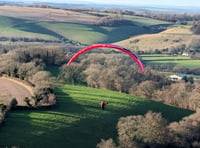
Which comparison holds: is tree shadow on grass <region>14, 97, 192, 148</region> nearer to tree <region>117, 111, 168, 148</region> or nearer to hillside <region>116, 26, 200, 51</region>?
tree <region>117, 111, 168, 148</region>

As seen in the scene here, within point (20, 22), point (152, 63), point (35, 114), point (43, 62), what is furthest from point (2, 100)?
point (20, 22)

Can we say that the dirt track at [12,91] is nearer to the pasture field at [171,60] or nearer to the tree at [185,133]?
the tree at [185,133]

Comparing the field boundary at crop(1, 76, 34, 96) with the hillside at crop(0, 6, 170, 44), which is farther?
the hillside at crop(0, 6, 170, 44)

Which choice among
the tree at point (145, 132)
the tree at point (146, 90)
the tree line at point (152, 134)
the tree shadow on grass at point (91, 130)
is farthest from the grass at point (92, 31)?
the tree at point (145, 132)

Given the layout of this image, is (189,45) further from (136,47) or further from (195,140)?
(195,140)

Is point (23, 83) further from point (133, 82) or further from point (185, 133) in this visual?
point (185, 133)

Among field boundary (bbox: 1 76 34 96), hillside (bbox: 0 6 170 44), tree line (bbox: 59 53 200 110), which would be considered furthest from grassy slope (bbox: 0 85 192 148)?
hillside (bbox: 0 6 170 44)
